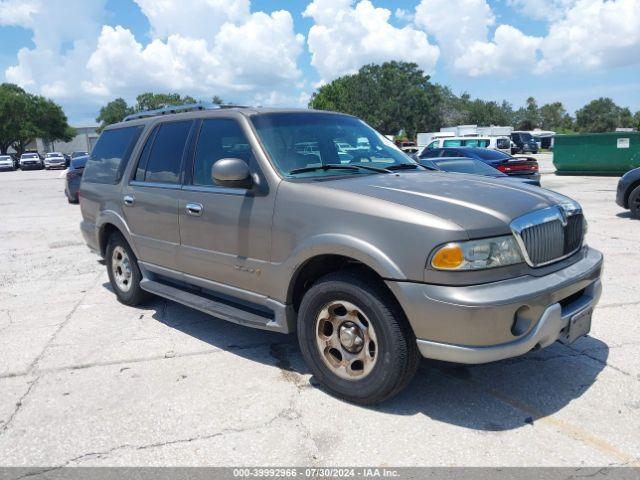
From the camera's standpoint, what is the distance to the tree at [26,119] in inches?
2625

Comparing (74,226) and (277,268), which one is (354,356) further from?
(74,226)

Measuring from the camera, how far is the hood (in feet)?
10.1

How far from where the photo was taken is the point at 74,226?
11.8 metres

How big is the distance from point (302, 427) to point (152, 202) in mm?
2577

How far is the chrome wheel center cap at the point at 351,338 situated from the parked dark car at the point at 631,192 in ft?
29.1

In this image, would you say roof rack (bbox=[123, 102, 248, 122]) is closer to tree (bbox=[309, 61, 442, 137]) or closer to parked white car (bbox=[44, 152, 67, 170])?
parked white car (bbox=[44, 152, 67, 170])

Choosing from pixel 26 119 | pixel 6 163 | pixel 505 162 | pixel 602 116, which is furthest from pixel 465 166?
pixel 602 116

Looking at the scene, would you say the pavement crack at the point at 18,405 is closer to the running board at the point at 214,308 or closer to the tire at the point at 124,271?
the running board at the point at 214,308

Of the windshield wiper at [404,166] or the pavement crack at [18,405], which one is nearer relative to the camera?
the pavement crack at [18,405]

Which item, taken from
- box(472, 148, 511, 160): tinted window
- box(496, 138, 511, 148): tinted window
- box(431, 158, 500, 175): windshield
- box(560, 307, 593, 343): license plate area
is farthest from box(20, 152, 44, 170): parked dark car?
box(560, 307, 593, 343): license plate area

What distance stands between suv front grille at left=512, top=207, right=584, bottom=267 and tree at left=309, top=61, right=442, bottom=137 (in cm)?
7627

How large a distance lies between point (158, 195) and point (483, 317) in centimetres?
307

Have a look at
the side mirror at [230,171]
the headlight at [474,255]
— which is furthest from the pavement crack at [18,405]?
the headlight at [474,255]

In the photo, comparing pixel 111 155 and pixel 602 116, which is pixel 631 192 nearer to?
pixel 111 155
